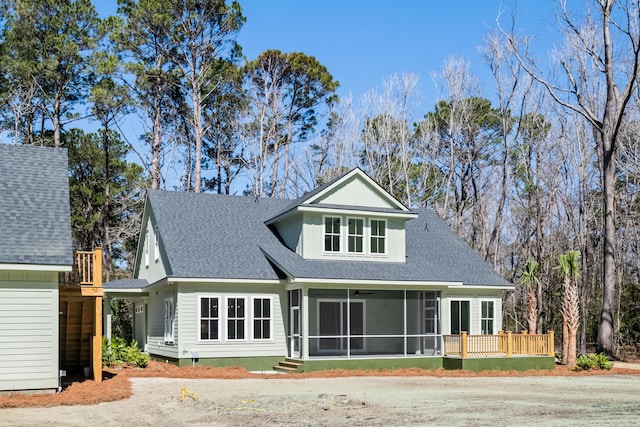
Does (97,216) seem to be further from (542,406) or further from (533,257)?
(542,406)

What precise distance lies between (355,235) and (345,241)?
20.1 inches

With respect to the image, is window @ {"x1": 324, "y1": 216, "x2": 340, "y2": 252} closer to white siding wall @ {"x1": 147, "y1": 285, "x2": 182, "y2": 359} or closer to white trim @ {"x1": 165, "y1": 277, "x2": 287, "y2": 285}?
white trim @ {"x1": 165, "y1": 277, "x2": 287, "y2": 285}

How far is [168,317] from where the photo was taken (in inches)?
1029

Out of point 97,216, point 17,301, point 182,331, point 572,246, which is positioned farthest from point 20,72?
point 572,246

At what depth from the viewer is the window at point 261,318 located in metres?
25.5

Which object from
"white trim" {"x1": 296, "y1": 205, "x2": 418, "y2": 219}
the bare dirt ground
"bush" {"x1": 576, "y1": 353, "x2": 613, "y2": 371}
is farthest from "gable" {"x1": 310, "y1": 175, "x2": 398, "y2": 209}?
"bush" {"x1": 576, "y1": 353, "x2": 613, "y2": 371}

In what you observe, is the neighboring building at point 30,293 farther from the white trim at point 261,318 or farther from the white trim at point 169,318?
the white trim at point 261,318

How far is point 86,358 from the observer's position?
22.2 meters

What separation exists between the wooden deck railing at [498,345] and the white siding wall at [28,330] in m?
14.1

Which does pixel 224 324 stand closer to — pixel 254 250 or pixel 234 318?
pixel 234 318

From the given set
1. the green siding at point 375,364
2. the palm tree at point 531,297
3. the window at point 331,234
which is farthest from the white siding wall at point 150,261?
the palm tree at point 531,297

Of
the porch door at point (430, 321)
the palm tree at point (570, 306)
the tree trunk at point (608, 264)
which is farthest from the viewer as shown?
the tree trunk at point (608, 264)

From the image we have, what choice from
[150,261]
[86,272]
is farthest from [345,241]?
[86,272]

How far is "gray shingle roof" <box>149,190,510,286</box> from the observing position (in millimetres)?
25078
